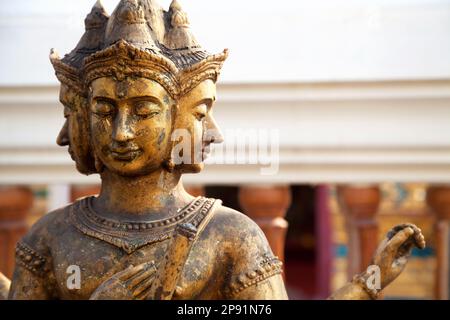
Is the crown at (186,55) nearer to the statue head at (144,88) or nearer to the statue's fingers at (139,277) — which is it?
the statue head at (144,88)

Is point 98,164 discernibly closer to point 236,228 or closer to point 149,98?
point 149,98

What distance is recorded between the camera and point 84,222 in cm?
230

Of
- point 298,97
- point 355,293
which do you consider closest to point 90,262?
point 355,293

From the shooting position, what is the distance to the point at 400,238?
2.29m

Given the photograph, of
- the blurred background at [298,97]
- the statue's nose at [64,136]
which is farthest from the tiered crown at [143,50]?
the blurred background at [298,97]

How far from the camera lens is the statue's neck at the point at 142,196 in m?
2.29

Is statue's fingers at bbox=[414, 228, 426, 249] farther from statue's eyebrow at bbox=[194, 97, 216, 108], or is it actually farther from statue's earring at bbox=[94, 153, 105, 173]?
statue's earring at bbox=[94, 153, 105, 173]

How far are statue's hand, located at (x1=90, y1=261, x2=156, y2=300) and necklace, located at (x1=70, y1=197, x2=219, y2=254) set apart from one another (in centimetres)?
7

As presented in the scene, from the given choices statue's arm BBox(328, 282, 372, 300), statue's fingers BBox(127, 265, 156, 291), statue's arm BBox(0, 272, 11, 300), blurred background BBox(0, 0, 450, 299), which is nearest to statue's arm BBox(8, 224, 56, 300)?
statue's arm BBox(0, 272, 11, 300)

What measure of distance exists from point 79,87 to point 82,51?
0.25 feet
